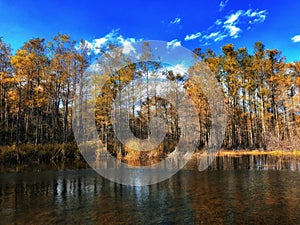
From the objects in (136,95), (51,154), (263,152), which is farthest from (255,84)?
(51,154)

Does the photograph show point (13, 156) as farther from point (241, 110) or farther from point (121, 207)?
point (241, 110)

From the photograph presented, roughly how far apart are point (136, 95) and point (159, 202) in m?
18.3

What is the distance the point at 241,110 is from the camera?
123ft

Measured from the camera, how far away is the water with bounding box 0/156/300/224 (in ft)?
21.6

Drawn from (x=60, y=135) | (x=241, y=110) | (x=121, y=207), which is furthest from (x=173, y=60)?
(x=241, y=110)

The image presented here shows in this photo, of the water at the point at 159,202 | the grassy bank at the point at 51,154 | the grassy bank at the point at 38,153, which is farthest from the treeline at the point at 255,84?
the water at the point at 159,202

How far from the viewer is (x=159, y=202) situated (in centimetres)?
825

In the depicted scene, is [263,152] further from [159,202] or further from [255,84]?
[159,202]

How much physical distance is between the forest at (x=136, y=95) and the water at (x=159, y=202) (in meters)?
12.1

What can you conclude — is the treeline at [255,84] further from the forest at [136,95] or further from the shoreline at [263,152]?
the shoreline at [263,152]

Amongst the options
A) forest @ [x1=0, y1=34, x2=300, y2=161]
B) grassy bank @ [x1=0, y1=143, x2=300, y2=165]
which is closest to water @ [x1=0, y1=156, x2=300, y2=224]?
grassy bank @ [x1=0, y1=143, x2=300, y2=165]

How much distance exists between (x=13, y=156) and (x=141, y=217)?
713 inches

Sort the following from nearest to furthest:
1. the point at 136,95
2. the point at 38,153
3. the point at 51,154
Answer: the point at 38,153 < the point at 51,154 < the point at 136,95

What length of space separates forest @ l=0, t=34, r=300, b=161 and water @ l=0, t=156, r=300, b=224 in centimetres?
1214
